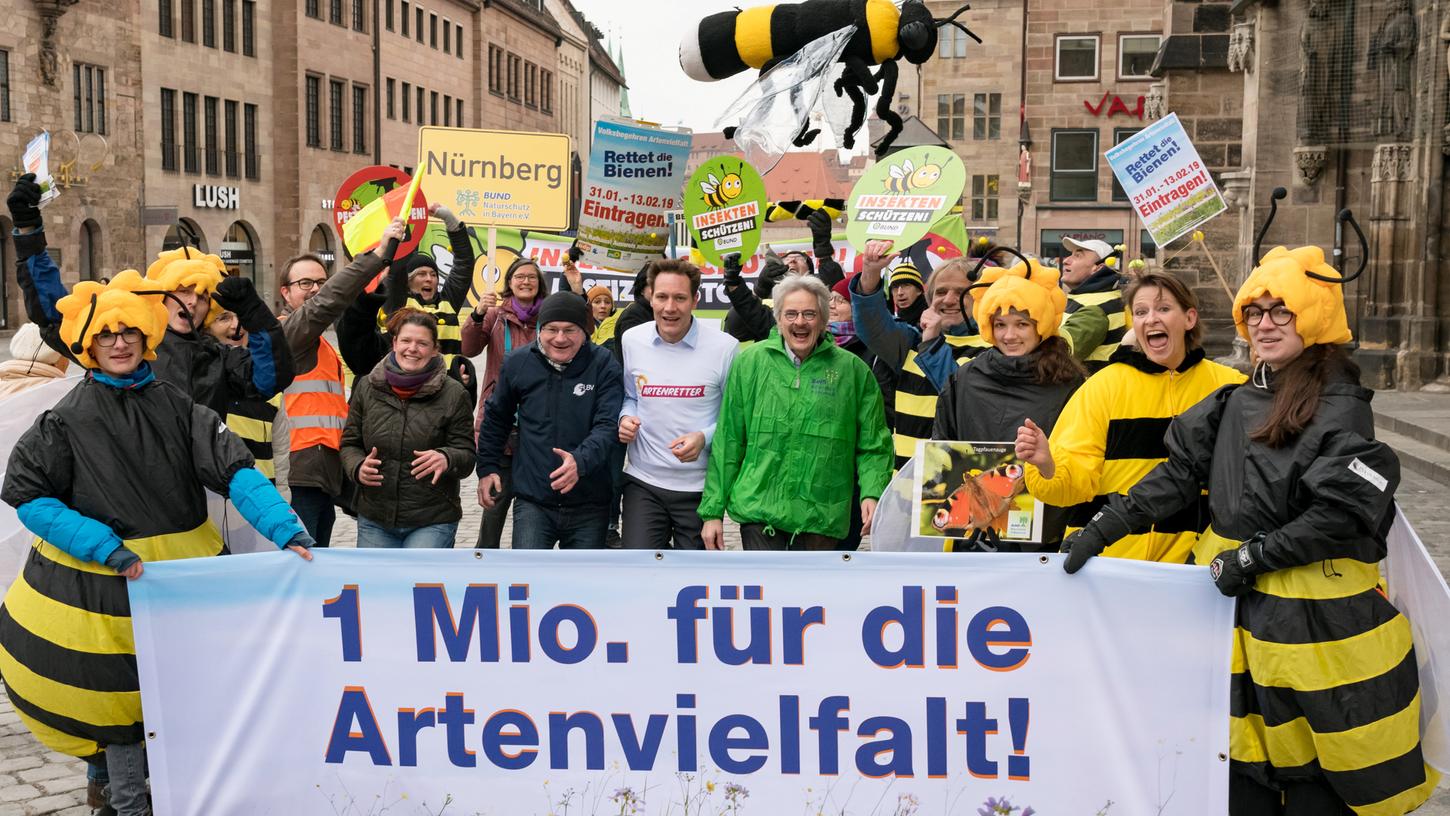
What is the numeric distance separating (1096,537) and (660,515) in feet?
7.41

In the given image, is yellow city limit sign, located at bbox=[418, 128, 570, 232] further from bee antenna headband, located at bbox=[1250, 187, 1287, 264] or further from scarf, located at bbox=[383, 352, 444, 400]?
bee antenna headband, located at bbox=[1250, 187, 1287, 264]

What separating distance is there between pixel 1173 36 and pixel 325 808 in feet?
81.1

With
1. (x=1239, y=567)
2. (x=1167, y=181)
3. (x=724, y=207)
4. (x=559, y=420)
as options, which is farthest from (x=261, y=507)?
(x=1167, y=181)

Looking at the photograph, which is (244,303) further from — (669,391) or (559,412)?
(669,391)

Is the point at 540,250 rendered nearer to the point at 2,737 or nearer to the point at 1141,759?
the point at 2,737

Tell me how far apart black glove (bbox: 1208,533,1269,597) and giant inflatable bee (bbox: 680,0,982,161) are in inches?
148

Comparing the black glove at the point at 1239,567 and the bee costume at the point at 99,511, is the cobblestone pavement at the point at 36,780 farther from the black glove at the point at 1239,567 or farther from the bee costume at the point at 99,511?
the black glove at the point at 1239,567

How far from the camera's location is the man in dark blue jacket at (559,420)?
661 cm

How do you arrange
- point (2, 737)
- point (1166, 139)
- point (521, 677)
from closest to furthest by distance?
point (521, 677) → point (2, 737) → point (1166, 139)

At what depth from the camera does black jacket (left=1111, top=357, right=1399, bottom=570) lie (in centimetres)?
407

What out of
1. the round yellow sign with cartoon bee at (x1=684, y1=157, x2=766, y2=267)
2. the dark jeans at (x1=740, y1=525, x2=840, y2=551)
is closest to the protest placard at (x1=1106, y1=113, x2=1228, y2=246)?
the round yellow sign with cartoon bee at (x1=684, y1=157, x2=766, y2=267)

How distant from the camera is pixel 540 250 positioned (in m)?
18.2

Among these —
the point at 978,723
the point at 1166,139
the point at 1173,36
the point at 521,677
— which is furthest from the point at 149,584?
the point at 1173,36

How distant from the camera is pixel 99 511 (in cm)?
486
